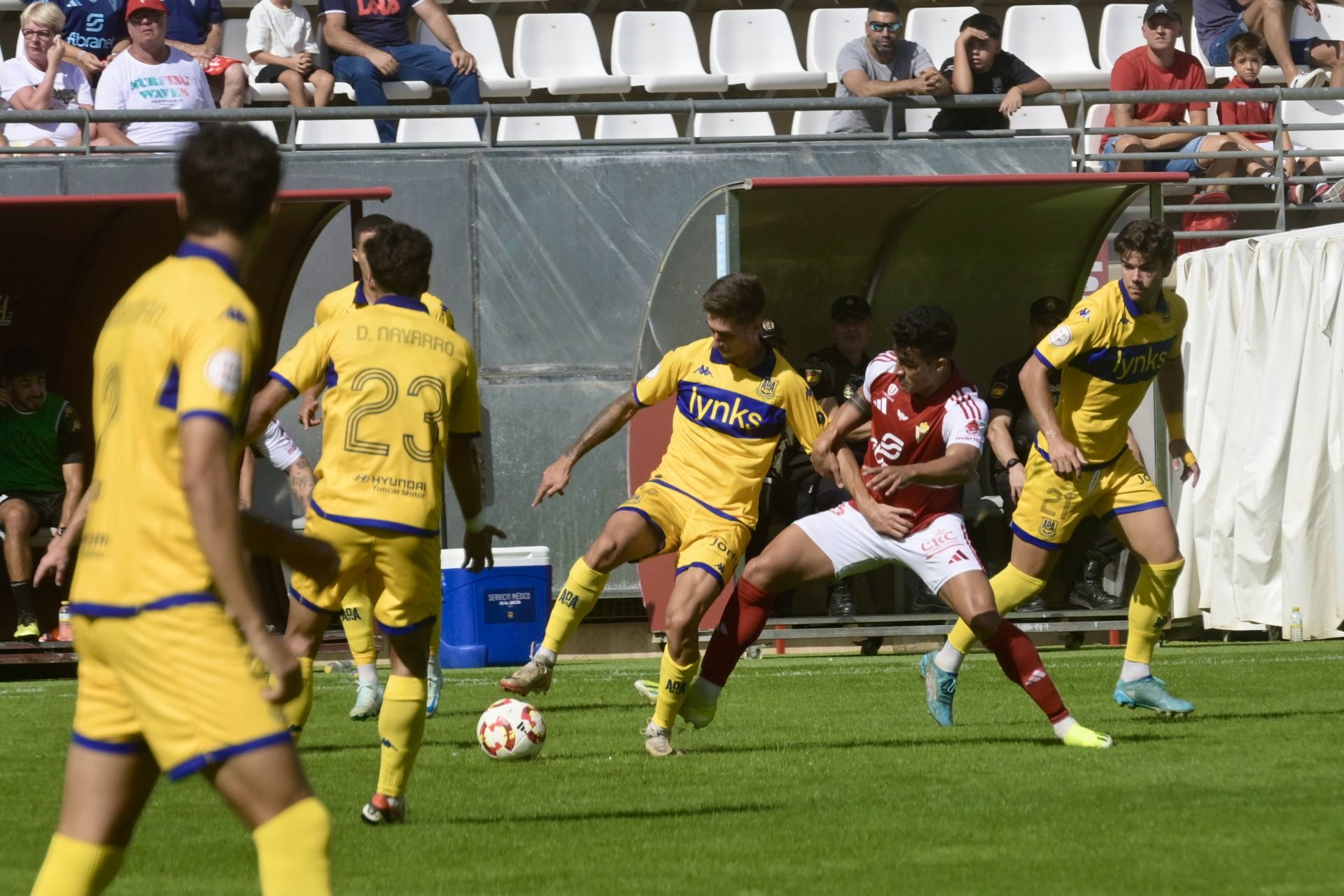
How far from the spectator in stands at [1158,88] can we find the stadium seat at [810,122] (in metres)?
2.73

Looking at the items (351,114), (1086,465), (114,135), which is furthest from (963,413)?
(114,135)

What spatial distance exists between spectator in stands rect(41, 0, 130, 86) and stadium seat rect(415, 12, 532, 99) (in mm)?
3037

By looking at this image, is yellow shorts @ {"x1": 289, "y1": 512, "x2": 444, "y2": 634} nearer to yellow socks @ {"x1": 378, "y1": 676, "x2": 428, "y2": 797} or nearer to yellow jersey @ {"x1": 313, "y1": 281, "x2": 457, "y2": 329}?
yellow socks @ {"x1": 378, "y1": 676, "x2": 428, "y2": 797}

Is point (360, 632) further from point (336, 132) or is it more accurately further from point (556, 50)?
point (556, 50)

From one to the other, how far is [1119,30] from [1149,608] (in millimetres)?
12978

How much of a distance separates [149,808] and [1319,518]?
10033mm

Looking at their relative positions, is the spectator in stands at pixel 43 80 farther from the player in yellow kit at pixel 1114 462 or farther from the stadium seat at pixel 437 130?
the player in yellow kit at pixel 1114 462

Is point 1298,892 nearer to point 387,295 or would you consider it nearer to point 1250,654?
point 387,295

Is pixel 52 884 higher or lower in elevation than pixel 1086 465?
higher

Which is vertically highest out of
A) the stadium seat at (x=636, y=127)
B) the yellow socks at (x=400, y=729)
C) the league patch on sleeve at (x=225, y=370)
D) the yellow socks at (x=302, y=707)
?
the league patch on sleeve at (x=225, y=370)

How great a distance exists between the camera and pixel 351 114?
49.4 feet

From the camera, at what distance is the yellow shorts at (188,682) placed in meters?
3.61

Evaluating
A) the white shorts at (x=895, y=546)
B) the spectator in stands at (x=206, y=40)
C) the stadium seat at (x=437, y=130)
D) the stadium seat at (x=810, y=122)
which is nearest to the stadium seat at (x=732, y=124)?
the stadium seat at (x=810, y=122)

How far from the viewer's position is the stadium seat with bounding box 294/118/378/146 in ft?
56.8
